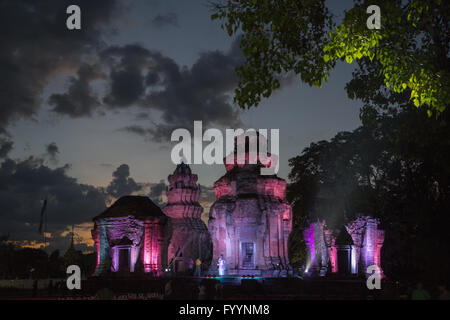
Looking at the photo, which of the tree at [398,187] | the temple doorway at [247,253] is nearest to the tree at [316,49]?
the tree at [398,187]

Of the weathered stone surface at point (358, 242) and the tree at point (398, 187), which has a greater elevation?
the tree at point (398, 187)

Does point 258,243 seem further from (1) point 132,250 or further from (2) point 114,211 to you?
(2) point 114,211

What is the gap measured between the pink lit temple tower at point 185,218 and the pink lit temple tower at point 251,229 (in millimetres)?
16645

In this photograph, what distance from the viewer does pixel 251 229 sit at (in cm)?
3647

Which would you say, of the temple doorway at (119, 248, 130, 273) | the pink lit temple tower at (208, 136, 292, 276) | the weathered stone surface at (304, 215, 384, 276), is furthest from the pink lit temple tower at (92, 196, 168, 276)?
the weathered stone surface at (304, 215, 384, 276)

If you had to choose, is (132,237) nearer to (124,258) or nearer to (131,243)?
(131,243)

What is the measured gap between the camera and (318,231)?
1362 inches

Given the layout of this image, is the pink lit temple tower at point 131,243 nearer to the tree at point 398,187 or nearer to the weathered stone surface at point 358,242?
the tree at point 398,187

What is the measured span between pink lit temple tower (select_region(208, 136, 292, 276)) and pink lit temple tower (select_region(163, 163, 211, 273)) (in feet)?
54.6

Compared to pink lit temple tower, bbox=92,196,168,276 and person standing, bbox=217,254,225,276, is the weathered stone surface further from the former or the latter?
pink lit temple tower, bbox=92,196,168,276

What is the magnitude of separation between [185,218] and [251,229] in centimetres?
1937

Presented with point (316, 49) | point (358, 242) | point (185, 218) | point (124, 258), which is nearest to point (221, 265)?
point (124, 258)

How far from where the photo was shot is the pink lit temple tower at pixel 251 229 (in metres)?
35.9
